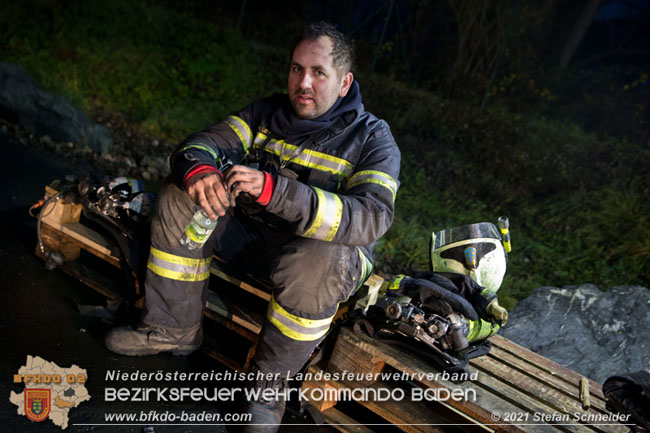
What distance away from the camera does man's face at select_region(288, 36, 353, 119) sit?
229 centimetres

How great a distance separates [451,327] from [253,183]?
1.19 metres

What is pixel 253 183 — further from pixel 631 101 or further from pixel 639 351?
pixel 631 101

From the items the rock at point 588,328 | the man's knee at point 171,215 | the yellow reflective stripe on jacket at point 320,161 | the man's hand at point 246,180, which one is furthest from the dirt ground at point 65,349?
the rock at point 588,328

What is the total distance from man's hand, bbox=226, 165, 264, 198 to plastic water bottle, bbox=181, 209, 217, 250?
34 cm

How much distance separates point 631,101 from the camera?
11516mm

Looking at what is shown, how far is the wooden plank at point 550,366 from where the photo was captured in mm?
2395

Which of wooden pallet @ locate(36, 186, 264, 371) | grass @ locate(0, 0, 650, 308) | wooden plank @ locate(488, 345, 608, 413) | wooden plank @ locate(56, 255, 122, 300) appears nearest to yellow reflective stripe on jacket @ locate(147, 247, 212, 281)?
wooden pallet @ locate(36, 186, 264, 371)

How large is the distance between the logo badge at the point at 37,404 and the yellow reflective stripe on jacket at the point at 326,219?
1454mm

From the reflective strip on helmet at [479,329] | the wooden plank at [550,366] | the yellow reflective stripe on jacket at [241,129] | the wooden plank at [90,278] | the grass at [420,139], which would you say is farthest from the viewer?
the grass at [420,139]

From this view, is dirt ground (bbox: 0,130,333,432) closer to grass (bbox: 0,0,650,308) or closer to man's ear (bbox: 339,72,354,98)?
man's ear (bbox: 339,72,354,98)

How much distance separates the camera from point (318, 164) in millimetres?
2322

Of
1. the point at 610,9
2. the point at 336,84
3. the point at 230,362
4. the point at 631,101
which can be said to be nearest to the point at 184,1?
the point at 336,84

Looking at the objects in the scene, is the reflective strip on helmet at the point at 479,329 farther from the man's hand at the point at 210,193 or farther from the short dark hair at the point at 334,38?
the short dark hair at the point at 334,38

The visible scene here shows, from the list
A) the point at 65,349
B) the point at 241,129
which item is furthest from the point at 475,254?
the point at 65,349
